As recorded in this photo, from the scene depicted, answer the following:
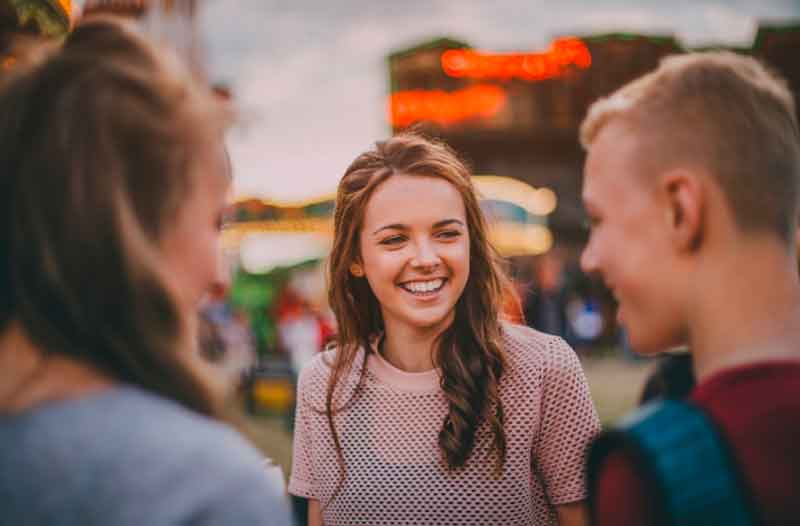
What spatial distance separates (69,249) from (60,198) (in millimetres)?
67

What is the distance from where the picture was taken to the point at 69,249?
0.99 meters

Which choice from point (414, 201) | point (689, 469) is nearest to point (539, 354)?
point (414, 201)

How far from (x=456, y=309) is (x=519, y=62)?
25.7m

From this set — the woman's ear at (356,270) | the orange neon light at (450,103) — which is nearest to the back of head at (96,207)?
the woman's ear at (356,270)

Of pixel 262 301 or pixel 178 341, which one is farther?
pixel 262 301

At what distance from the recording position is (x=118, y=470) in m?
0.92

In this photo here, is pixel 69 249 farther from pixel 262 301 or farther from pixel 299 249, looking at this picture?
pixel 299 249

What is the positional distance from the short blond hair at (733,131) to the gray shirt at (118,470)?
2.70ft

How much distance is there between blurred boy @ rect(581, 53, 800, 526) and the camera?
114 cm

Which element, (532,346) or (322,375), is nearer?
(532,346)

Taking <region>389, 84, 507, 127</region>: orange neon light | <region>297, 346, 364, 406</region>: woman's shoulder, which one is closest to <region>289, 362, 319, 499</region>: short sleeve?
<region>297, 346, 364, 406</region>: woman's shoulder

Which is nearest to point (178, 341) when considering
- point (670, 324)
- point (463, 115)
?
point (670, 324)

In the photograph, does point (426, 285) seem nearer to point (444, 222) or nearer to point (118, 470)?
point (444, 222)

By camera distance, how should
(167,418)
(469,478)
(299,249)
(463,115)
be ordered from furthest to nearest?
1. (463,115)
2. (299,249)
3. (469,478)
4. (167,418)
